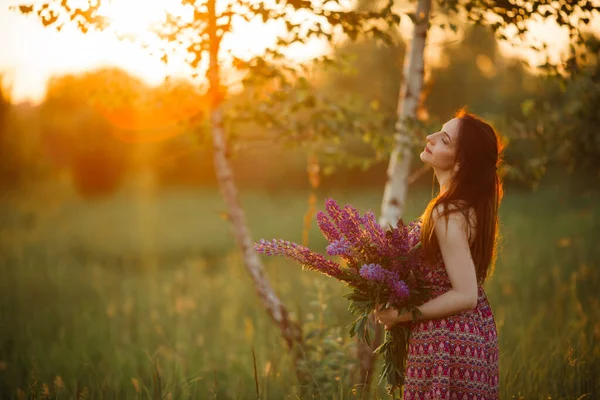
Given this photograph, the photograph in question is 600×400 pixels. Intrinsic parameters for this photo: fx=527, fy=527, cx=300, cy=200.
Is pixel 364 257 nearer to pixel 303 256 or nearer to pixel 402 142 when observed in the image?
pixel 303 256

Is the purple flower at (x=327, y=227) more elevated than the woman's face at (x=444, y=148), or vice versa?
the woman's face at (x=444, y=148)

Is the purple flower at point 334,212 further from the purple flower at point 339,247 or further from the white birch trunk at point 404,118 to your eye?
the white birch trunk at point 404,118

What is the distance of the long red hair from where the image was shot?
2.30 metres

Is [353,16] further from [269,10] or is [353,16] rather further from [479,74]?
[479,74]

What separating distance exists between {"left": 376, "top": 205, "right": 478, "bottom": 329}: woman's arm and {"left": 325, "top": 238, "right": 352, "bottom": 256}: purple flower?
1.27 ft

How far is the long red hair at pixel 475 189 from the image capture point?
230 cm

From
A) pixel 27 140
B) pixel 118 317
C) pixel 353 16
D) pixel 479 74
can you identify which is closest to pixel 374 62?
pixel 479 74

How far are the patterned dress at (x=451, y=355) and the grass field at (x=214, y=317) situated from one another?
76 centimetres

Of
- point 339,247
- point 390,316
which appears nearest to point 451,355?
point 390,316

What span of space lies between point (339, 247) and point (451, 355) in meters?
0.71

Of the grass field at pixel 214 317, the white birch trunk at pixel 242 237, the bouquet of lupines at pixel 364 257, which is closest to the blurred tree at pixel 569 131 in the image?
the grass field at pixel 214 317

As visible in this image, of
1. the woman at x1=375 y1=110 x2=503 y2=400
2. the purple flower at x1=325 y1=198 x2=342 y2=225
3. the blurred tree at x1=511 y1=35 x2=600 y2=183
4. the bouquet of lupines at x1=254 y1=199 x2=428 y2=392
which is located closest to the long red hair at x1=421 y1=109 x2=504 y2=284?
the woman at x1=375 y1=110 x2=503 y2=400

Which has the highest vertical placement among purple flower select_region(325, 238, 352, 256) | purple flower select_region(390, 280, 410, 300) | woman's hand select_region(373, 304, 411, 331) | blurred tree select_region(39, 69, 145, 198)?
blurred tree select_region(39, 69, 145, 198)

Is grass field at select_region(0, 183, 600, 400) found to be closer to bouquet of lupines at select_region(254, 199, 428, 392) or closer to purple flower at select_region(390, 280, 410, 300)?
bouquet of lupines at select_region(254, 199, 428, 392)
